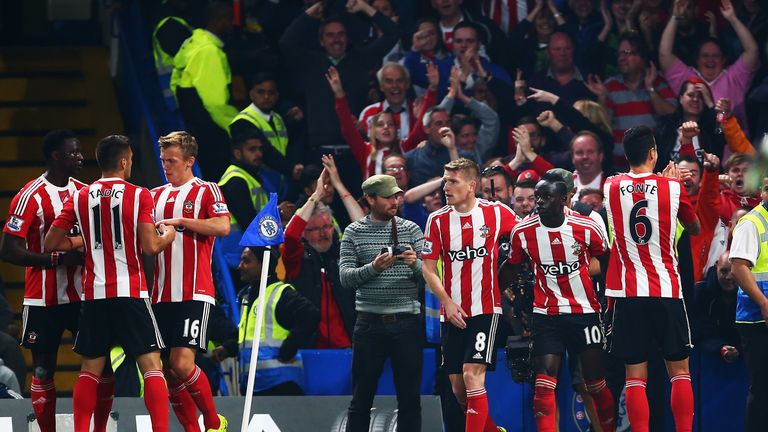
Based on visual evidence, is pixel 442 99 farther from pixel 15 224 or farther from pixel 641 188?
pixel 15 224

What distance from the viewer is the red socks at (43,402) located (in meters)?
10.6

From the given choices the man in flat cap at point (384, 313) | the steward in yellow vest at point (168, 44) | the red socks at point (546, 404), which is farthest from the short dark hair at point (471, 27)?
the red socks at point (546, 404)

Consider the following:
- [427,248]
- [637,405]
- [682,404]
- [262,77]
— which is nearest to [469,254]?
[427,248]

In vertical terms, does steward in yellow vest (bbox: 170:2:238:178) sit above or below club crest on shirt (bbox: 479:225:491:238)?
above

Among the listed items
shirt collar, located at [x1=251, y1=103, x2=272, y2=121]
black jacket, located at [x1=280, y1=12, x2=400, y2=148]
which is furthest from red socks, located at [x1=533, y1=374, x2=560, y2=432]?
shirt collar, located at [x1=251, y1=103, x2=272, y2=121]

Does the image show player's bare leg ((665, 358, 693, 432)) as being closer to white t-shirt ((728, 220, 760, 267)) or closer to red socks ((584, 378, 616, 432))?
red socks ((584, 378, 616, 432))

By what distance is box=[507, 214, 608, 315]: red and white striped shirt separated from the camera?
10.8 m

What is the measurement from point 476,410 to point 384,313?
3.35ft

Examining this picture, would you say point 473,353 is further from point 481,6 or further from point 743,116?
point 481,6

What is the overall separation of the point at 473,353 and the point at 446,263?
0.72 meters

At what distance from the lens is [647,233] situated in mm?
10703

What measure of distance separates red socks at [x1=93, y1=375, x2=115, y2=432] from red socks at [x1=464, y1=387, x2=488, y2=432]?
2.60 metres

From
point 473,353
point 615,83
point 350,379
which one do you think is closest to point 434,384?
point 350,379

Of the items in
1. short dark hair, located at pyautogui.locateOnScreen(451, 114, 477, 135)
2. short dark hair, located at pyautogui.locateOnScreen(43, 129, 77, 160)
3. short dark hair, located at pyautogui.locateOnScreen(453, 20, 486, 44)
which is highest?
short dark hair, located at pyautogui.locateOnScreen(453, 20, 486, 44)
